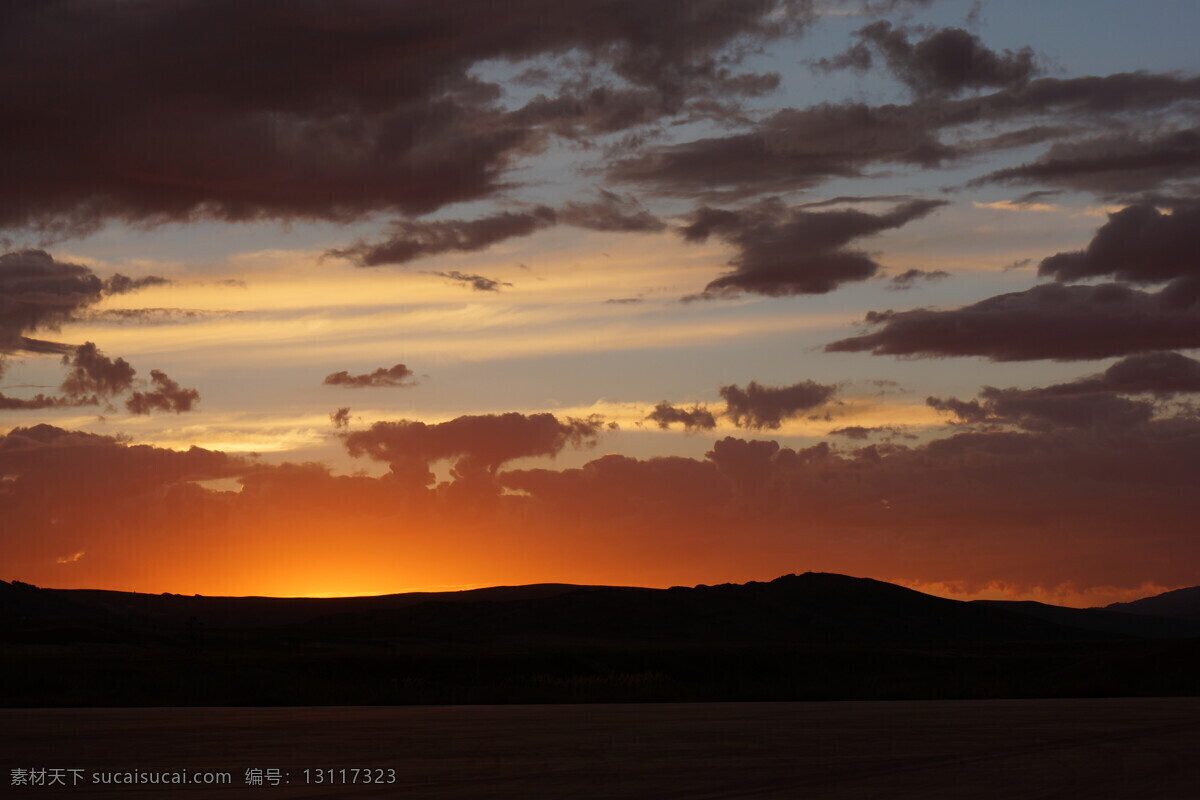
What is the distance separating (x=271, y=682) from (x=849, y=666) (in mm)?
62842

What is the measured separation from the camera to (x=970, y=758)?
30.0 metres

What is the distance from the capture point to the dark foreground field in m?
23.5

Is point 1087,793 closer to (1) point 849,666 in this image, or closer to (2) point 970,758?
(2) point 970,758

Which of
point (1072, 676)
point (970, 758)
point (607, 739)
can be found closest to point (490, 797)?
point (970, 758)

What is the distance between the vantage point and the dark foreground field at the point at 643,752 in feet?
76.9

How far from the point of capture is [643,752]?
104 ft

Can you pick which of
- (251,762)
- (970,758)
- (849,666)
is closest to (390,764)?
(251,762)

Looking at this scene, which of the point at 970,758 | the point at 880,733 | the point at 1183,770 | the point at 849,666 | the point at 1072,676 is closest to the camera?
the point at 1183,770

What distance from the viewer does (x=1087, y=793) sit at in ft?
76.0

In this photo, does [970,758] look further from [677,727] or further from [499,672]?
[499,672]

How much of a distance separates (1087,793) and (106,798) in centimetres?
1545

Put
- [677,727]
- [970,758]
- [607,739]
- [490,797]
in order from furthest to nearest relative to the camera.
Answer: [677,727], [607,739], [970,758], [490,797]

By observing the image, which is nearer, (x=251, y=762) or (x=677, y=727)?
(x=251, y=762)

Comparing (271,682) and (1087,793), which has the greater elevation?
(271,682)
